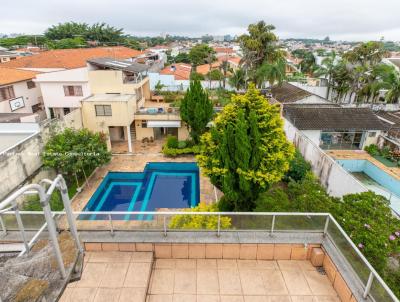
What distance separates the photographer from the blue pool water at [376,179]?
18422mm

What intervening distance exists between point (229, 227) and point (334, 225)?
3.00 meters

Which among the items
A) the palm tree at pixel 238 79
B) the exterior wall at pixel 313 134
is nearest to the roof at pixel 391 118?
the exterior wall at pixel 313 134

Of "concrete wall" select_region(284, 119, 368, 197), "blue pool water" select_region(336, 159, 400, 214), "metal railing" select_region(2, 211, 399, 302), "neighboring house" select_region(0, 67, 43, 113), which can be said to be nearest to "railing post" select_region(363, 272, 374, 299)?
"metal railing" select_region(2, 211, 399, 302)

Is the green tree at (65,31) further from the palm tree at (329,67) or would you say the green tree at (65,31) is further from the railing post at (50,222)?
the railing post at (50,222)

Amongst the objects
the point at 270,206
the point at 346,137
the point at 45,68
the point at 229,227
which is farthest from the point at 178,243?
the point at 45,68

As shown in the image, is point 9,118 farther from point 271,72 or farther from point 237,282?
point 271,72

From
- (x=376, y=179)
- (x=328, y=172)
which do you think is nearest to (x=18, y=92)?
(x=328, y=172)

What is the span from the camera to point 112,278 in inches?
267

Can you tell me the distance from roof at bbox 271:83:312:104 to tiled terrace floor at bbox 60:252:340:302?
88.7 feet

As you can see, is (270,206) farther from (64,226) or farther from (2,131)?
(2,131)

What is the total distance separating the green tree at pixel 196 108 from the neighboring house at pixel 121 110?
9.29ft

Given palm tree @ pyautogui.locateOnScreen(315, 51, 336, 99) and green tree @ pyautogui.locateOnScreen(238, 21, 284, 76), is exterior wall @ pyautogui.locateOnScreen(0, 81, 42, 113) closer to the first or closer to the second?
green tree @ pyautogui.locateOnScreen(238, 21, 284, 76)

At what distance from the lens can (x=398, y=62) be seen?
47.6m

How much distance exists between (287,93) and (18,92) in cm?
3263
